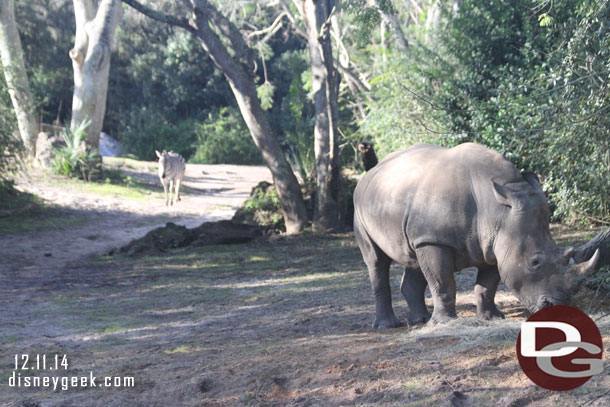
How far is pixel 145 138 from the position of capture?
119ft

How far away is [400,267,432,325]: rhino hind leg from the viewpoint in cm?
675

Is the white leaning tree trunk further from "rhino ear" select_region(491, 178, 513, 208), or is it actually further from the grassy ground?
"rhino ear" select_region(491, 178, 513, 208)

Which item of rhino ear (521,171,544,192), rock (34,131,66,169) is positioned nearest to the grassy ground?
rhino ear (521,171,544,192)

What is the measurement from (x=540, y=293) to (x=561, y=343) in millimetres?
691

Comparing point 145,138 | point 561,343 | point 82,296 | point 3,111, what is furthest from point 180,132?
point 561,343

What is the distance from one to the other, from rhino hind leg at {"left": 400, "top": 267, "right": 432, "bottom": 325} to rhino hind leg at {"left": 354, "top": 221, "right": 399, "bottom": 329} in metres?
0.17

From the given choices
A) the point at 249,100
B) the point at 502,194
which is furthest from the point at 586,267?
the point at 249,100

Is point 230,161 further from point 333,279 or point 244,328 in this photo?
point 244,328

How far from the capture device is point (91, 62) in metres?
22.5

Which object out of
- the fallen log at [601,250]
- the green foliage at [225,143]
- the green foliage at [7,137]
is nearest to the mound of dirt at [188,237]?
the green foliage at [7,137]

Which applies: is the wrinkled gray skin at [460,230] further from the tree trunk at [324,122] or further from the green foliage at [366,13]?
the tree trunk at [324,122]

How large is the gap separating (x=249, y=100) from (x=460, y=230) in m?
9.29

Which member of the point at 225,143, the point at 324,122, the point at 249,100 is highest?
the point at 249,100

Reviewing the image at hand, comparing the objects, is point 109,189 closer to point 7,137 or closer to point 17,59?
point 17,59
